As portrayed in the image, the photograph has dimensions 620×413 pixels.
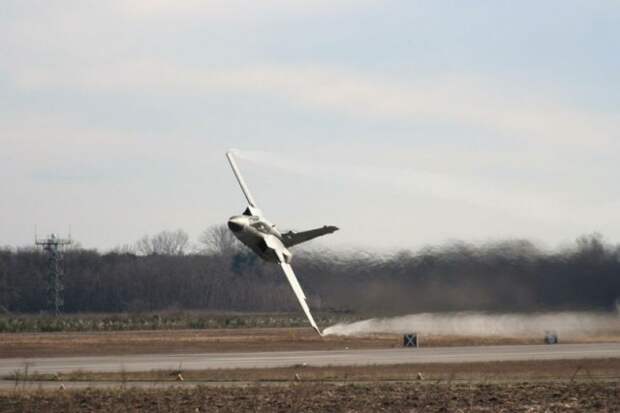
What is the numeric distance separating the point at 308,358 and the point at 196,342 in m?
20.8

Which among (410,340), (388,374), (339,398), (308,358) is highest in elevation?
(410,340)

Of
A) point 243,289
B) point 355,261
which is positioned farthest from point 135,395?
point 243,289

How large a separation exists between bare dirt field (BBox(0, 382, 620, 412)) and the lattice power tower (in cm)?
10554

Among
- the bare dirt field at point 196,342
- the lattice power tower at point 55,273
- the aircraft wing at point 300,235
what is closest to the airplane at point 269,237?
the aircraft wing at point 300,235

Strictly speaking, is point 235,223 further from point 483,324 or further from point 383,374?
point 483,324

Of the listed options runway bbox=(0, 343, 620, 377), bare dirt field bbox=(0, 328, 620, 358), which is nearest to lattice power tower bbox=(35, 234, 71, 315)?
bare dirt field bbox=(0, 328, 620, 358)

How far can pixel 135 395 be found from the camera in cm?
4569

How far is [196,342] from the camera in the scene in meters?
90.9

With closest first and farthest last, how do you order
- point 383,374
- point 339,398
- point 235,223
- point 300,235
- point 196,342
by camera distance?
point 339,398
point 383,374
point 235,223
point 300,235
point 196,342

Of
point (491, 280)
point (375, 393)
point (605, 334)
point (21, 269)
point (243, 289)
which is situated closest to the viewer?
point (375, 393)

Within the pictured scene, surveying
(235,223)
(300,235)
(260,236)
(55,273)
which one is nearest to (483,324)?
(300,235)

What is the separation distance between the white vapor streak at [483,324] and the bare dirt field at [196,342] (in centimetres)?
890

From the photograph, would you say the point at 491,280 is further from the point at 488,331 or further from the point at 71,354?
the point at 71,354

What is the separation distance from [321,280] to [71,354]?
17.4 meters
